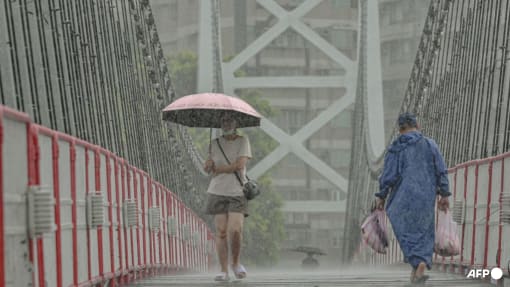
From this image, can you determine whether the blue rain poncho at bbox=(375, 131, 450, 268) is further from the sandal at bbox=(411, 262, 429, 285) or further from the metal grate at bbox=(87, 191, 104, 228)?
the metal grate at bbox=(87, 191, 104, 228)

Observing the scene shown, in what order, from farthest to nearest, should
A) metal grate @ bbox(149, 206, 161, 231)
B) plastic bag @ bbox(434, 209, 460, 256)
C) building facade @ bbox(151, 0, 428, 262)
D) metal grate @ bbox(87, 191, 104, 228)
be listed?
building facade @ bbox(151, 0, 428, 262)
metal grate @ bbox(149, 206, 161, 231)
plastic bag @ bbox(434, 209, 460, 256)
metal grate @ bbox(87, 191, 104, 228)

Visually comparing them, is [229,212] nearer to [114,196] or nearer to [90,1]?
[114,196]

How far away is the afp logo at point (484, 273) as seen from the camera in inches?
378

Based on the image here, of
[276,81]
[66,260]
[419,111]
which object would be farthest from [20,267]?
[276,81]

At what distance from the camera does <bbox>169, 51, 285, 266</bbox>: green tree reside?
65.4m

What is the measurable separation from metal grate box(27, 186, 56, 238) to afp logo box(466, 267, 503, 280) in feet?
12.9

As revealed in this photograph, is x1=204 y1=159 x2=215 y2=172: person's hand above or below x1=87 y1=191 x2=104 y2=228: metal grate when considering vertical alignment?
above

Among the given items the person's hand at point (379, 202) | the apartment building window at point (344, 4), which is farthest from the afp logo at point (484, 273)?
the apartment building window at point (344, 4)

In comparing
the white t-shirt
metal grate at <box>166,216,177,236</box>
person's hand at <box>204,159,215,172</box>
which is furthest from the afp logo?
metal grate at <box>166,216,177,236</box>

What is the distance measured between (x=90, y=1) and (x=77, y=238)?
287 inches

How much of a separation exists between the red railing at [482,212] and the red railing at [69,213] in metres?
2.69

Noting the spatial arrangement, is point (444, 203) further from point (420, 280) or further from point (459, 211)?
point (459, 211)

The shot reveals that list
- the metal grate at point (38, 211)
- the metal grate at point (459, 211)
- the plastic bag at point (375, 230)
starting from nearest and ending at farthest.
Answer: the metal grate at point (38, 211) → the plastic bag at point (375, 230) → the metal grate at point (459, 211)

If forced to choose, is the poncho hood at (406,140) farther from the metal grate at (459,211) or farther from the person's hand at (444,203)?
the metal grate at (459,211)
